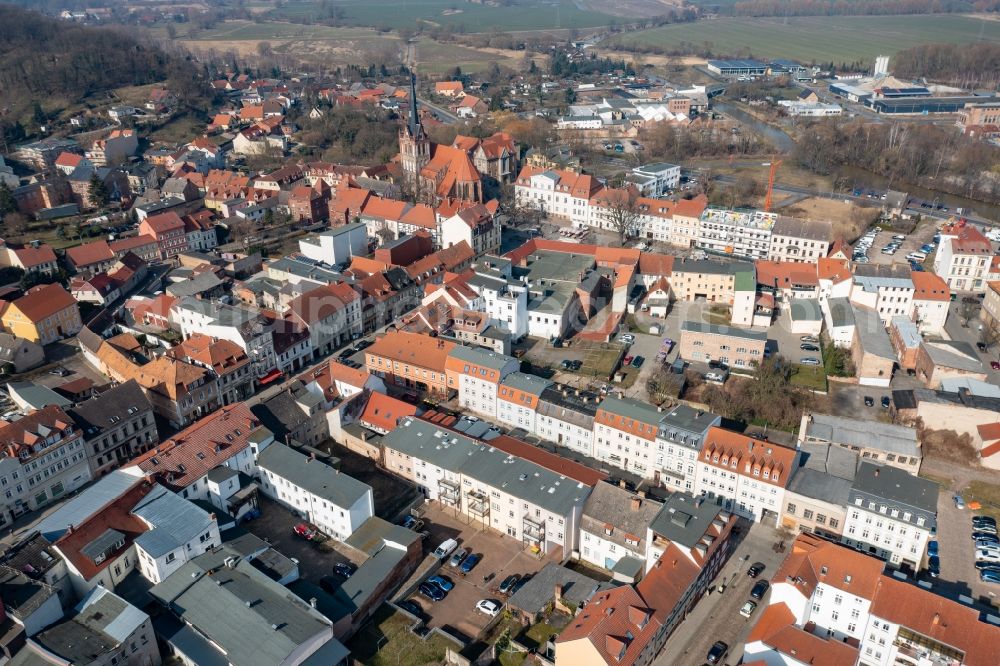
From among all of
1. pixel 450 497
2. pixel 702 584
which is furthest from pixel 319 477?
pixel 702 584

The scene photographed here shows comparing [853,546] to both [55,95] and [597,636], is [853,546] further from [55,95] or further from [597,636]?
[55,95]

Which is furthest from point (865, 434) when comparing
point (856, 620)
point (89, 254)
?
point (89, 254)

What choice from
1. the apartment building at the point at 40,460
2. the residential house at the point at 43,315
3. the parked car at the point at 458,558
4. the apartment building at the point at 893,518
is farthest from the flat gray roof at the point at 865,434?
the residential house at the point at 43,315

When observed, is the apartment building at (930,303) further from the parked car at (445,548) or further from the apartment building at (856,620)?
the parked car at (445,548)

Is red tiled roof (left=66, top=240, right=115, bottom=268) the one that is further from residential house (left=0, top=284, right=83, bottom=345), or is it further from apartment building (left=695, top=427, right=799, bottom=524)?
apartment building (left=695, top=427, right=799, bottom=524)

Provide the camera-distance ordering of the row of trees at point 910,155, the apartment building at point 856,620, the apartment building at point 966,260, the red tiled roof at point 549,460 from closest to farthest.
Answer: the apartment building at point 856,620
the red tiled roof at point 549,460
the apartment building at point 966,260
the row of trees at point 910,155

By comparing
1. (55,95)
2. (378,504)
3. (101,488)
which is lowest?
(378,504)

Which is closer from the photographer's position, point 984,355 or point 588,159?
point 984,355
